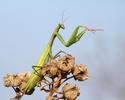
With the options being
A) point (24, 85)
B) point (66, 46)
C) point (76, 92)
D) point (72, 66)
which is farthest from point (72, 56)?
point (24, 85)

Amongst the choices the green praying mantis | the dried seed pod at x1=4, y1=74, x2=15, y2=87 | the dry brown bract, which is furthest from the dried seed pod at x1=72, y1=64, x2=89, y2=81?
the dried seed pod at x1=4, y1=74, x2=15, y2=87

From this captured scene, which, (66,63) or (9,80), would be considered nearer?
(66,63)

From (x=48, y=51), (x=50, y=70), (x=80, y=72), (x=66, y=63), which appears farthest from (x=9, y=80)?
(x=80, y=72)

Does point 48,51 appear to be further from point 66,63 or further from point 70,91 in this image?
point 70,91

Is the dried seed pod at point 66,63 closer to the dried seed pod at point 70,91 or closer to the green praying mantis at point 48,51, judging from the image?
the dried seed pod at point 70,91

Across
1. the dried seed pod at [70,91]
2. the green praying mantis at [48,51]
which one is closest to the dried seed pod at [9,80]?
Result: the green praying mantis at [48,51]

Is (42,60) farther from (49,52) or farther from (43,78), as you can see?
(43,78)

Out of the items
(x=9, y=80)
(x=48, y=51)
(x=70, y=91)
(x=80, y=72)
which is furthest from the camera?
(x=48, y=51)

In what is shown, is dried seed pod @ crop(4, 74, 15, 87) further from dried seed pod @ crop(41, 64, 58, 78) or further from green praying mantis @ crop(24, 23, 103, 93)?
dried seed pod @ crop(41, 64, 58, 78)
